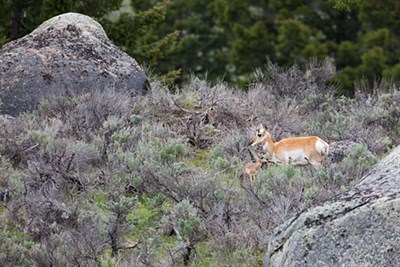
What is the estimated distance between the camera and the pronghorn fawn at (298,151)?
34.1 feet

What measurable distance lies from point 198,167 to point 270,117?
2.29 metres

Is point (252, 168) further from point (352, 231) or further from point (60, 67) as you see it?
point (60, 67)

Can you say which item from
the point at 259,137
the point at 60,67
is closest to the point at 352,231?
the point at 259,137

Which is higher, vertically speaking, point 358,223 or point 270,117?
point 358,223

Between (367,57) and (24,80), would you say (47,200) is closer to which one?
(24,80)

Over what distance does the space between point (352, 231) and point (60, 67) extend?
7508 mm

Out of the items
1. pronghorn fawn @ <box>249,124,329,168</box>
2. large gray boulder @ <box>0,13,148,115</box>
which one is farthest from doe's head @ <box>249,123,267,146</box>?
large gray boulder @ <box>0,13,148,115</box>

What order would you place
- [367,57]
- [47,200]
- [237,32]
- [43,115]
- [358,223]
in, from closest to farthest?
[358,223] < [47,200] < [43,115] < [367,57] < [237,32]

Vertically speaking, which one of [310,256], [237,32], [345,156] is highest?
[310,256]

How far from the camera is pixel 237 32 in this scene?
1516 inches

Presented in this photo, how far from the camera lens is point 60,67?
13.3 meters

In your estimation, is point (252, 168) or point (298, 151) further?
point (298, 151)

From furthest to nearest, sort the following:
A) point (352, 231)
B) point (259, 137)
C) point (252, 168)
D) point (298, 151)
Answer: point (259, 137), point (298, 151), point (252, 168), point (352, 231)

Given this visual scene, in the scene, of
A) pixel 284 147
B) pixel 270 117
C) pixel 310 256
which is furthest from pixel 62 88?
pixel 310 256
